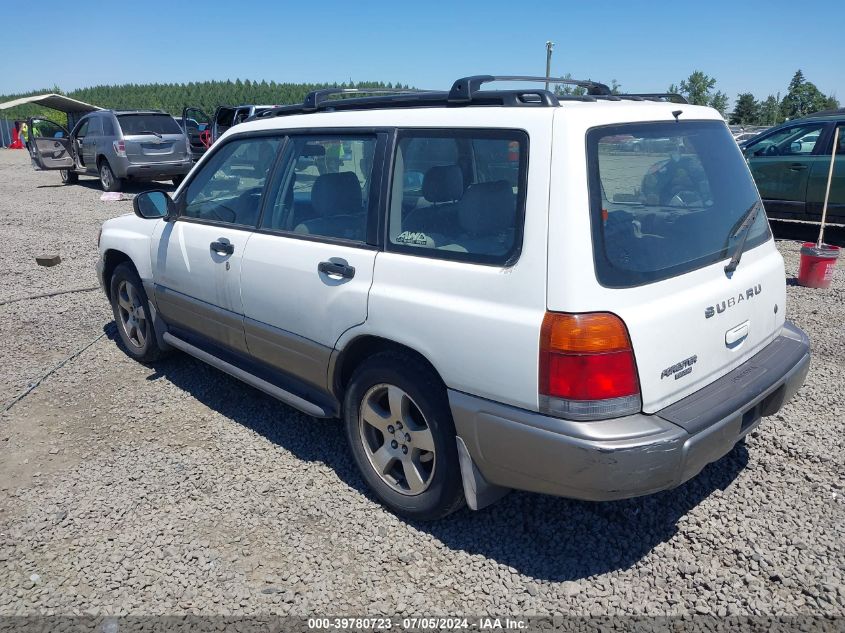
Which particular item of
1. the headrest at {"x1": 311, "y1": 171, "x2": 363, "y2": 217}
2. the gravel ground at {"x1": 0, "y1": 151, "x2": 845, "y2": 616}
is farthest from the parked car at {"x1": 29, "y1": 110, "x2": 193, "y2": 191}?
the headrest at {"x1": 311, "y1": 171, "x2": 363, "y2": 217}

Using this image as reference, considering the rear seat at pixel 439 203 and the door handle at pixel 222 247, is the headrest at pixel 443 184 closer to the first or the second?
the rear seat at pixel 439 203

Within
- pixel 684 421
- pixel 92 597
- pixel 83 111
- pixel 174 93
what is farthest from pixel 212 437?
pixel 174 93

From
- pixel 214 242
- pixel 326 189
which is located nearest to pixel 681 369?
pixel 326 189

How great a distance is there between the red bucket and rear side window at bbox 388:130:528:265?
5497 millimetres

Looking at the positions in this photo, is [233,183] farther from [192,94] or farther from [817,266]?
[192,94]

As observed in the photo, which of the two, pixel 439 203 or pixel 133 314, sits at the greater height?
pixel 439 203

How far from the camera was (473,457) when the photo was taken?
267 cm

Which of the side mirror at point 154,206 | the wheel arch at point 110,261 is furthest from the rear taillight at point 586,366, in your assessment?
the wheel arch at point 110,261

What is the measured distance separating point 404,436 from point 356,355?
0.46m

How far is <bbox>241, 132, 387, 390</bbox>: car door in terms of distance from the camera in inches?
120

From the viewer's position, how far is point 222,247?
3787mm

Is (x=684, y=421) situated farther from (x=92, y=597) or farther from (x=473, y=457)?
(x=92, y=597)

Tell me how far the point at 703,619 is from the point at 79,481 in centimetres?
307

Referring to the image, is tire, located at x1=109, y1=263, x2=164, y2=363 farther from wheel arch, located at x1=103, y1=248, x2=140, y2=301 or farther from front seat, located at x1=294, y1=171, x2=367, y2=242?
front seat, located at x1=294, y1=171, x2=367, y2=242
